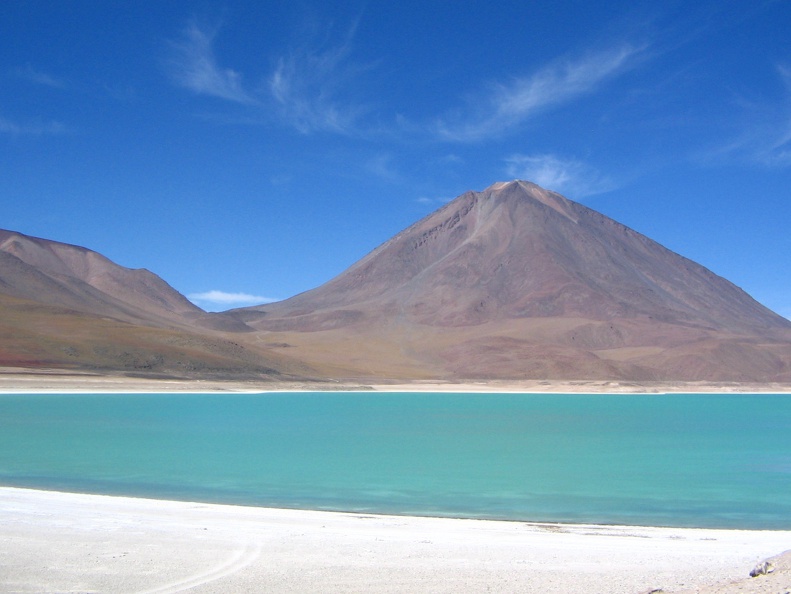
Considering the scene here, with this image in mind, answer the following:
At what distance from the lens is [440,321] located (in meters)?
153

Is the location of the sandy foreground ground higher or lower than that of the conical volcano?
lower

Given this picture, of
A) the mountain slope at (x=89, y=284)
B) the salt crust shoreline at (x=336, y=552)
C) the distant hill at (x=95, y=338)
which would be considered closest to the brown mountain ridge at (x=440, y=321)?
the distant hill at (x=95, y=338)

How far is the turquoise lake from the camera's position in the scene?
18.7m

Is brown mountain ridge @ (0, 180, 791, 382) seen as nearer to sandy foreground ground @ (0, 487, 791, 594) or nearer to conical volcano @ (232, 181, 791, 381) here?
conical volcano @ (232, 181, 791, 381)

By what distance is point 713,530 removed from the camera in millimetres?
15500

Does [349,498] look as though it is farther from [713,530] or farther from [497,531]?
[713,530]

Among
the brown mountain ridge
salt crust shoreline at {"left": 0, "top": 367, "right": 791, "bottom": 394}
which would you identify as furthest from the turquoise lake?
the brown mountain ridge

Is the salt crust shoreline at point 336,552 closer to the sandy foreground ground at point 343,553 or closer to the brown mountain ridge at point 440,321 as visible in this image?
the sandy foreground ground at point 343,553

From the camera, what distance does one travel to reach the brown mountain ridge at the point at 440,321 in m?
89.6

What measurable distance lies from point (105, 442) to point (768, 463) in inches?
894

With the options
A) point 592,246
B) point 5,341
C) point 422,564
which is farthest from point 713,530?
point 592,246

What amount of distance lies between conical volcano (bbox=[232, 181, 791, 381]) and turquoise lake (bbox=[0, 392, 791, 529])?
6146 cm

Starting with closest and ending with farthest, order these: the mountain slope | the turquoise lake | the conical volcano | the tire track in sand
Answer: the tire track in sand
the turquoise lake
the conical volcano
the mountain slope

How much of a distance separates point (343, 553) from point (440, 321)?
464 ft
